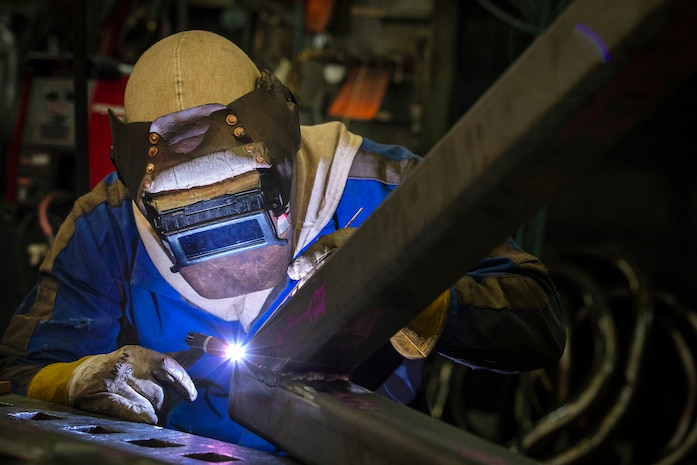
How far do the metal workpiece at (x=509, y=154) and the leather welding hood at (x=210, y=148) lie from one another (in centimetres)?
42

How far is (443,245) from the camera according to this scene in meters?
0.98

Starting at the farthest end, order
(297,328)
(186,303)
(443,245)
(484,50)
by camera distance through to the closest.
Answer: (484,50), (186,303), (297,328), (443,245)

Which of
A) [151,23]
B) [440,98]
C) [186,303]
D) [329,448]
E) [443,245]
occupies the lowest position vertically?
Result: [329,448]

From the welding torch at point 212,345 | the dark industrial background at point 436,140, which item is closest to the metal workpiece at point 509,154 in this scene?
the welding torch at point 212,345

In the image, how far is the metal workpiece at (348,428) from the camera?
3.29 feet

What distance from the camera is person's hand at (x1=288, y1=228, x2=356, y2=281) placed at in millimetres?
1495

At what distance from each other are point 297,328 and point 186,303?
25.9 inches

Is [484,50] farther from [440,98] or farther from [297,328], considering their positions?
[297,328]

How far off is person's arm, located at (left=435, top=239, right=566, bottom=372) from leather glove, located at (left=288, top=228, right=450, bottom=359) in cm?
2

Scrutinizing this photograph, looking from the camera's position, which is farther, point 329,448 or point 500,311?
point 500,311

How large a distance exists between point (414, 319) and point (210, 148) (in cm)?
47

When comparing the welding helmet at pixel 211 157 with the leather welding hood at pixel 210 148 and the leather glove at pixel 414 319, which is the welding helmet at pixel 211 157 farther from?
the leather glove at pixel 414 319

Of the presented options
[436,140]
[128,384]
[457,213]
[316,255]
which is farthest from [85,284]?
[436,140]

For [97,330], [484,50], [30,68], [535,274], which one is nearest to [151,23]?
[30,68]
